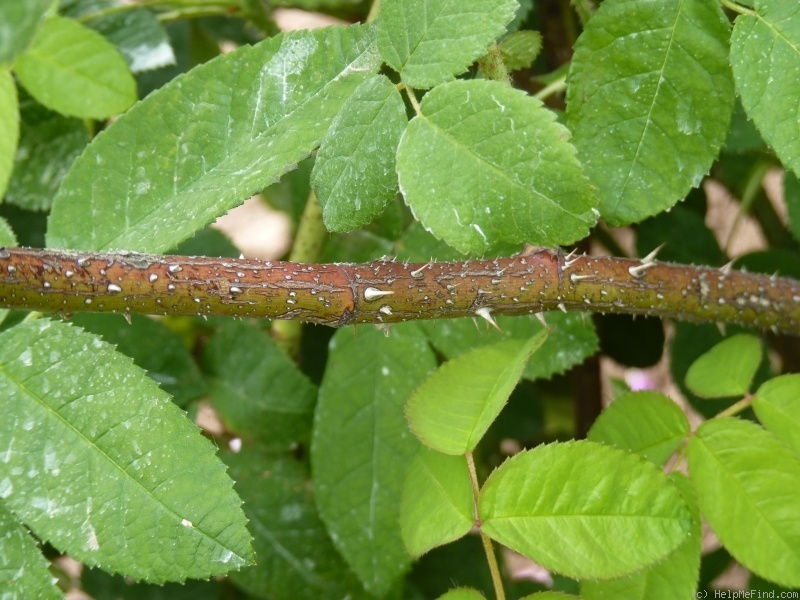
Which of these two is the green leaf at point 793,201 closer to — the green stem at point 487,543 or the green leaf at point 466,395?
the green leaf at point 466,395

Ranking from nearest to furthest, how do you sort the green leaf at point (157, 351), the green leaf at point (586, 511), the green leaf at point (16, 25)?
the green leaf at point (16, 25) < the green leaf at point (586, 511) < the green leaf at point (157, 351)

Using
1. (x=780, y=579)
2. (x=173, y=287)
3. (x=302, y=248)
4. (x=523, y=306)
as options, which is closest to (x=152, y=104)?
(x=173, y=287)

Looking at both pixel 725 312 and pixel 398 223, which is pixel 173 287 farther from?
pixel 725 312

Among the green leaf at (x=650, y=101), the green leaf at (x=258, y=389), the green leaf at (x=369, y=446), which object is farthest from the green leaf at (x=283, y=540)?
the green leaf at (x=650, y=101)

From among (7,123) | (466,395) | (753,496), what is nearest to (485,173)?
(466,395)

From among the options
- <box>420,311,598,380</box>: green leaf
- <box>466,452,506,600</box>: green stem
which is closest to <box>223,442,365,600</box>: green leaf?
<box>420,311,598,380</box>: green leaf

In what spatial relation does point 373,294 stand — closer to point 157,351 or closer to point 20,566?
point 20,566
